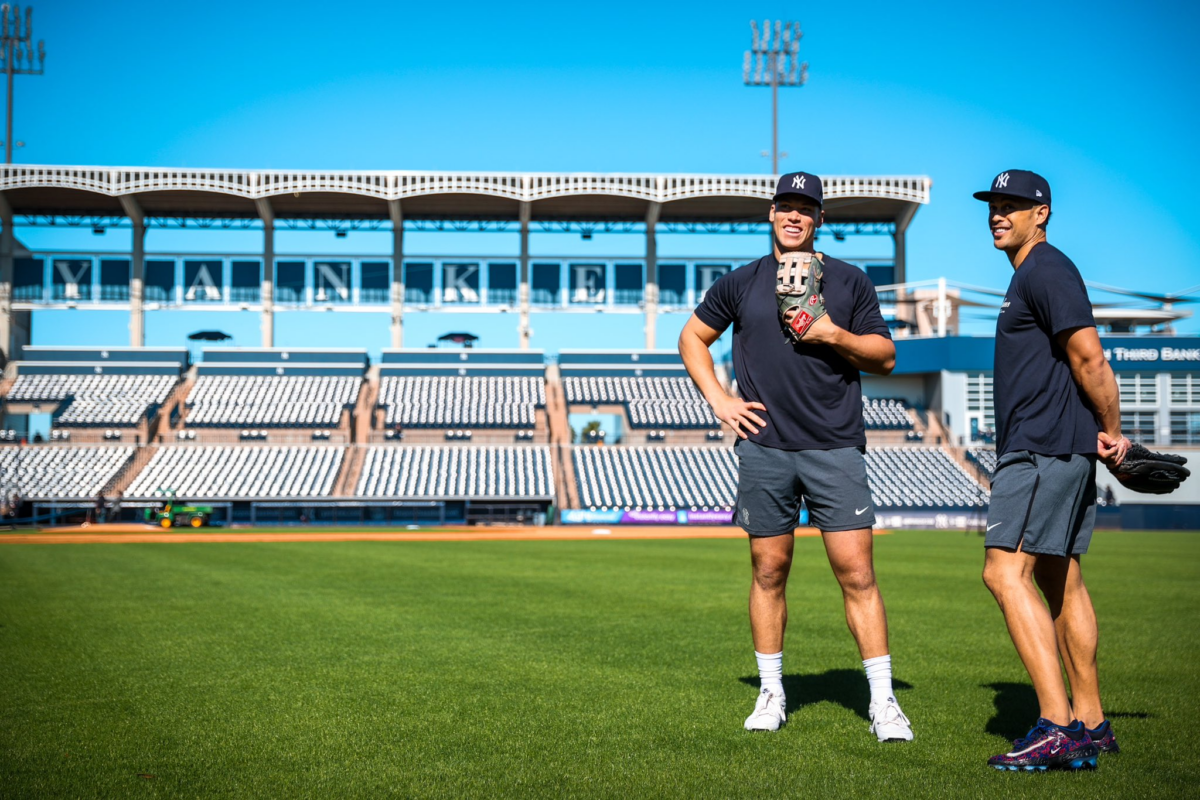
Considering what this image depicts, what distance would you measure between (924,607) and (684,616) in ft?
8.06

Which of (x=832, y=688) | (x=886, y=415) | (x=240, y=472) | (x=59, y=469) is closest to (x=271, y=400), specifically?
(x=240, y=472)

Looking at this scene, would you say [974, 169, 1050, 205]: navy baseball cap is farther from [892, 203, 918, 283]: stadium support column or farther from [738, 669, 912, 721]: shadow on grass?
[892, 203, 918, 283]: stadium support column

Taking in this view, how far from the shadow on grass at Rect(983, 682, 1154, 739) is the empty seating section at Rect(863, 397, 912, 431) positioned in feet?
136

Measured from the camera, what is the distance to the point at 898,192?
46719mm

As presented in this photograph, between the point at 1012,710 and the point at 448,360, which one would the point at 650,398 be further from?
the point at 1012,710

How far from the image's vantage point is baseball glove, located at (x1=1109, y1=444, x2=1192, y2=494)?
4.36 m

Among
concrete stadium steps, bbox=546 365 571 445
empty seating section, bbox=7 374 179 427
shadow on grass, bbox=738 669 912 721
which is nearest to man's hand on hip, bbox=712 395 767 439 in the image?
shadow on grass, bbox=738 669 912 721

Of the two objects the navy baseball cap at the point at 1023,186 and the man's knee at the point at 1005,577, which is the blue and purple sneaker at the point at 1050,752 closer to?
the man's knee at the point at 1005,577

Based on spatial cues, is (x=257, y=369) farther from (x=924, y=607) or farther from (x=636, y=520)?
(x=924, y=607)

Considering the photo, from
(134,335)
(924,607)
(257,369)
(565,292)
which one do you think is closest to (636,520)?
(565,292)

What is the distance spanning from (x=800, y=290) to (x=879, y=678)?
168 cm

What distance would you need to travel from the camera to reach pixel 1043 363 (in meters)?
4.33

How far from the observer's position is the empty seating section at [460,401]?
45.6 meters

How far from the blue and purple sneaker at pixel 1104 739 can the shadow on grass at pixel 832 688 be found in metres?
0.96
